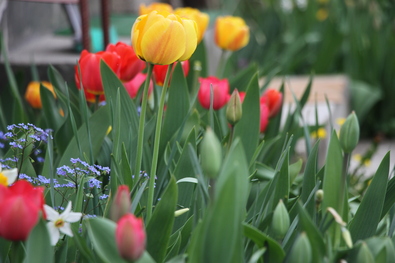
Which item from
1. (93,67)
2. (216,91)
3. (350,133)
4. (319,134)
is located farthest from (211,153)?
(319,134)

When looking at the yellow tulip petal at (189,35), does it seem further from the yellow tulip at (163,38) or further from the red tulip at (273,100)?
the red tulip at (273,100)

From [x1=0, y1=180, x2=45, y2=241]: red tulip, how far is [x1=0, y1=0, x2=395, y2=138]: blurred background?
1.92 meters

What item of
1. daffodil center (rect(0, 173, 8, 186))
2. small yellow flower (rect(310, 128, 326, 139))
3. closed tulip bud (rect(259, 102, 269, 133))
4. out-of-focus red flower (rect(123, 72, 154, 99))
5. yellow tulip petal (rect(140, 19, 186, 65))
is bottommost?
small yellow flower (rect(310, 128, 326, 139))

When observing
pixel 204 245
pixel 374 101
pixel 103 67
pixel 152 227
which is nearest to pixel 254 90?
pixel 103 67

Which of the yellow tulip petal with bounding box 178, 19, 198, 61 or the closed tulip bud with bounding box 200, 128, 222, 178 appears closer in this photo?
the closed tulip bud with bounding box 200, 128, 222, 178

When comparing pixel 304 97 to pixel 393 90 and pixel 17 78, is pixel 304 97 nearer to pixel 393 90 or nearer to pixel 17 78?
pixel 17 78

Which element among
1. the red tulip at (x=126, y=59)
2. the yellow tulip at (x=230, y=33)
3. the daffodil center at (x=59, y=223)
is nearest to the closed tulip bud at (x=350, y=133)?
the daffodil center at (x=59, y=223)

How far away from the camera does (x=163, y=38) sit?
88 cm

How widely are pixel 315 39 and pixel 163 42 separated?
345 centimetres

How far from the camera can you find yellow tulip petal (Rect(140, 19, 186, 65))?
89 cm

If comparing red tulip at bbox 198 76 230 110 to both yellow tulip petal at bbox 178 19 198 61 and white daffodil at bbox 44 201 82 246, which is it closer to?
yellow tulip petal at bbox 178 19 198 61

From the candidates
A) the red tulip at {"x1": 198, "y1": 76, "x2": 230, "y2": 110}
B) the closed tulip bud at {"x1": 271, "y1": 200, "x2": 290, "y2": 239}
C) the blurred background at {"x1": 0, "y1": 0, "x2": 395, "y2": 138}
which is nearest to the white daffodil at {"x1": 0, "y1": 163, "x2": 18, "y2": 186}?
the closed tulip bud at {"x1": 271, "y1": 200, "x2": 290, "y2": 239}

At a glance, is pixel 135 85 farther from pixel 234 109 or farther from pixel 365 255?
pixel 365 255

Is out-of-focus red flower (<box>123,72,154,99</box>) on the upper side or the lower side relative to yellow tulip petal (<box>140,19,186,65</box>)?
lower
